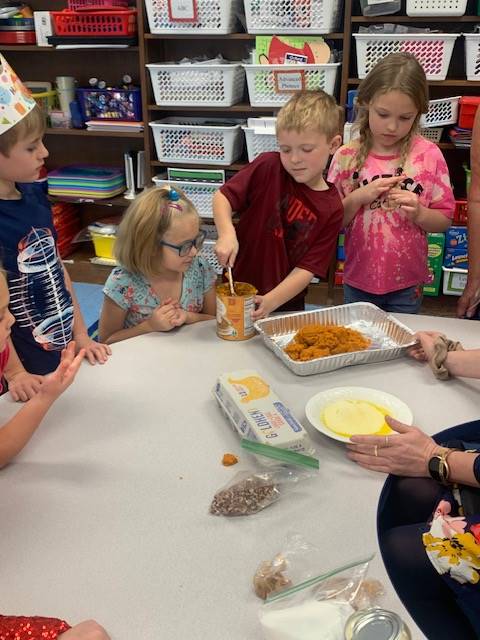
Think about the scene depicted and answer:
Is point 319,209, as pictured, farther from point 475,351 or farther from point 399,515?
point 399,515

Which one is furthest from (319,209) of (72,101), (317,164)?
(72,101)

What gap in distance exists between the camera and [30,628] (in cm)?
69

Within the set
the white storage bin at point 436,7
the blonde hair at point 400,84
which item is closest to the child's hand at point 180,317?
the blonde hair at point 400,84

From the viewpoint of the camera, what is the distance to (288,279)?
1.58 meters

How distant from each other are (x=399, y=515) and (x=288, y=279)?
0.66 m

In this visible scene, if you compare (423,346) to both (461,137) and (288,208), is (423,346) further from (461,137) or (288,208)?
(461,137)

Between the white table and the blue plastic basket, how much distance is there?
226 centimetres

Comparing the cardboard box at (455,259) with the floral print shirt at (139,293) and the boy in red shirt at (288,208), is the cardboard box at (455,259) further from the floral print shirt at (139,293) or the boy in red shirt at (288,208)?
the floral print shirt at (139,293)

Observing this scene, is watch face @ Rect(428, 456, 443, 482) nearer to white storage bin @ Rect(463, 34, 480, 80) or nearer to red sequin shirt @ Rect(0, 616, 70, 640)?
red sequin shirt @ Rect(0, 616, 70, 640)

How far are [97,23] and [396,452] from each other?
2.80m

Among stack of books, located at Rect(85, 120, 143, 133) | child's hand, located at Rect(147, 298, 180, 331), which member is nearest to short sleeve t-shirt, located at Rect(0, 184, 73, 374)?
child's hand, located at Rect(147, 298, 180, 331)

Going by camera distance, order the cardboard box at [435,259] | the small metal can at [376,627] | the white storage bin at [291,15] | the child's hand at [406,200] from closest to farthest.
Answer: the small metal can at [376,627]
the child's hand at [406,200]
the white storage bin at [291,15]
the cardboard box at [435,259]

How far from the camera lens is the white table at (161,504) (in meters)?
0.76

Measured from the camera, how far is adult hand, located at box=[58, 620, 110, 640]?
0.69 m
